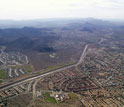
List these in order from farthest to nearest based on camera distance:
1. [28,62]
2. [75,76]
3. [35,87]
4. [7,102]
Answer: [28,62], [75,76], [35,87], [7,102]

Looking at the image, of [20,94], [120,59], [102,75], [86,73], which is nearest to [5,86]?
[20,94]

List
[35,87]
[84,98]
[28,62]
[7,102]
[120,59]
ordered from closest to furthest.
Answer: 1. [7,102]
2. [84,98]
3. [35,87]
4. [28,62]
5. [120,59]

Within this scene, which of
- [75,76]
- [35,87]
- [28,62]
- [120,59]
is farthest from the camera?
[120,59]

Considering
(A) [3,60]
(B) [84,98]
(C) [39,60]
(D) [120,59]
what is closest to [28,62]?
(C) [39,60]

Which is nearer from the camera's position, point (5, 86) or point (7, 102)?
point (7, 102)

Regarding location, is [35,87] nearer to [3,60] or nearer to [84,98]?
[84,98]

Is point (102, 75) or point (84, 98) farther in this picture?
point (102, 75)

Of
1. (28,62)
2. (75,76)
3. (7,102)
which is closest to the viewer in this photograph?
(7,102)

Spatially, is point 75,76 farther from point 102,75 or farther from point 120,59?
point 120,59
